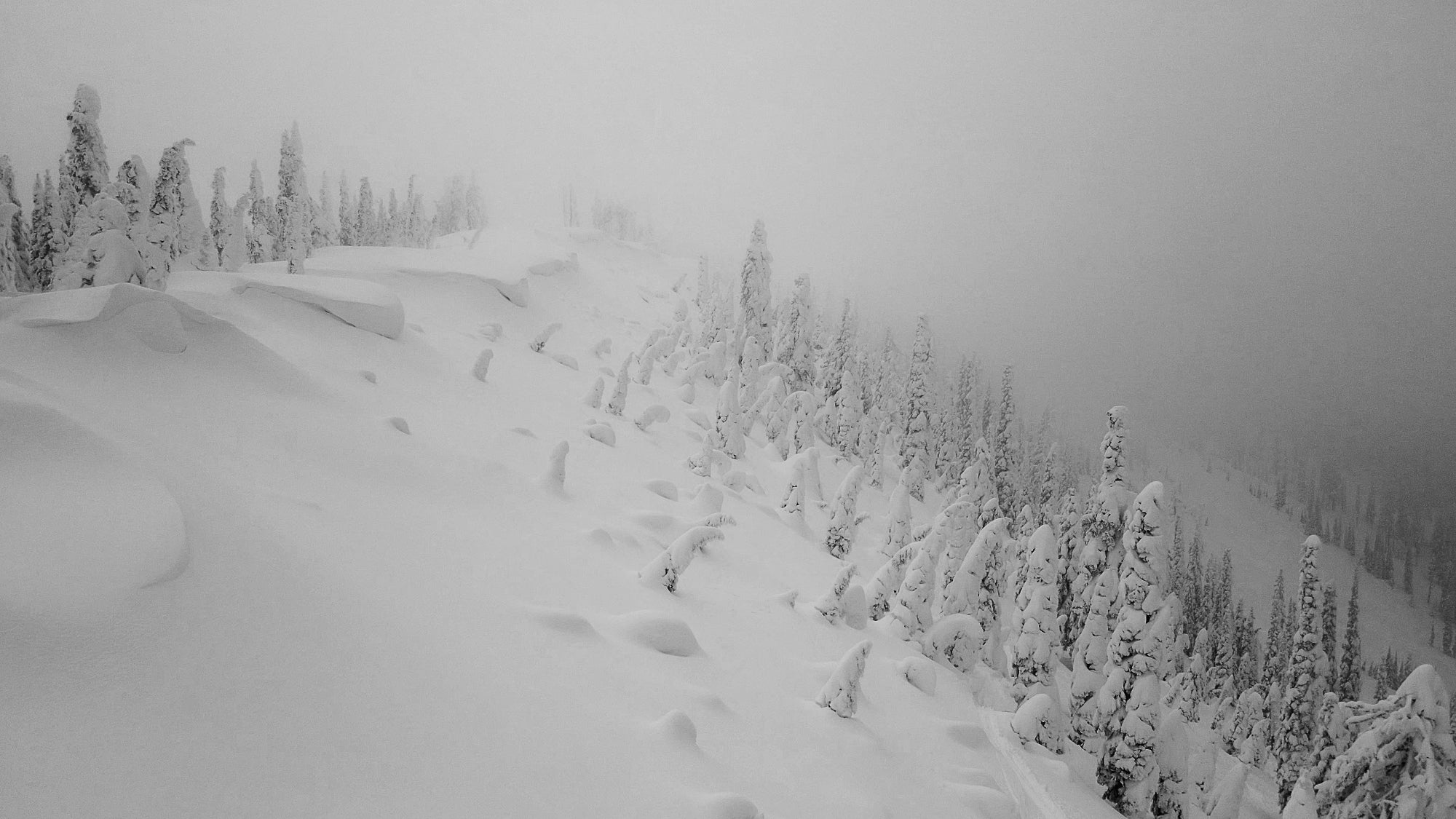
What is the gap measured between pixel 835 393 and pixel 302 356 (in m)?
38.0

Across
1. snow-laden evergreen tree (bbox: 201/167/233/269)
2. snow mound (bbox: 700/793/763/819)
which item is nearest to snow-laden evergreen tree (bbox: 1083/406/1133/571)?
snow mound (bbox: 700/793/763/819)

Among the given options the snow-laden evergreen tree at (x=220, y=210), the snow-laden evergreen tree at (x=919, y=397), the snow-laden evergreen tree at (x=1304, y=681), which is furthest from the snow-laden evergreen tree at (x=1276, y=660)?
the snow-laden evergreen tree at (x=220, y=210)

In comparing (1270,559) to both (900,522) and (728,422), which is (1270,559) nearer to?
(900,522)

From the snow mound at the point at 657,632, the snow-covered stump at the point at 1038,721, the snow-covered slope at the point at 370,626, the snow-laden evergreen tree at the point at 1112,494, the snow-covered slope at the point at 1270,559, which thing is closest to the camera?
the snow-covered slope at the point at 370,626

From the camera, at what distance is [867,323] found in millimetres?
131750

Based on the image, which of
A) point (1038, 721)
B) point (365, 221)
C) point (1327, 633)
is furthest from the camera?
point (365, 221)

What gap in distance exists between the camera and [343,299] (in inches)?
674

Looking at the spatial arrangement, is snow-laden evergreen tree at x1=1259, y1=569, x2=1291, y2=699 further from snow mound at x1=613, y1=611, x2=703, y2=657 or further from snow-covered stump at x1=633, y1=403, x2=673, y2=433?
snow mound at x1=613, y1=611, x2=703, y2=657

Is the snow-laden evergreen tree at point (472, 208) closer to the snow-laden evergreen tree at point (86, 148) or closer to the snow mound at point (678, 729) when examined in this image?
the snow-laden evergreen tree at point (86, 148)

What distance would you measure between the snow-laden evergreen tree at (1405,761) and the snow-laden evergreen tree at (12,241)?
5022 cm

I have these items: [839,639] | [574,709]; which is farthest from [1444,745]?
[574,709]

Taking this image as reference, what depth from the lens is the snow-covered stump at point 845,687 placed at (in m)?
8.85

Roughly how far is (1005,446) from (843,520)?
32.4 meters

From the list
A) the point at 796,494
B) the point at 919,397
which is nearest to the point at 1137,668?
the point at 796,494
